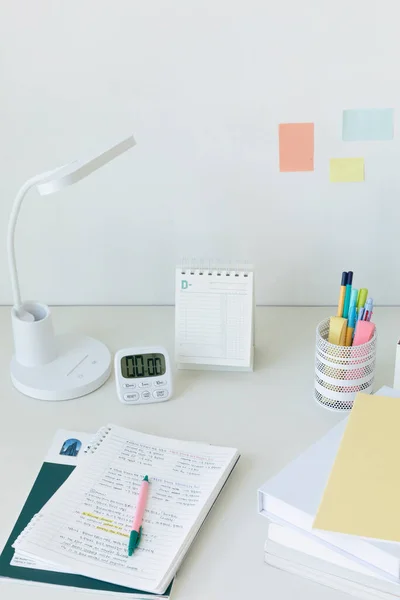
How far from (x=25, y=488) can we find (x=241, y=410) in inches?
13.4

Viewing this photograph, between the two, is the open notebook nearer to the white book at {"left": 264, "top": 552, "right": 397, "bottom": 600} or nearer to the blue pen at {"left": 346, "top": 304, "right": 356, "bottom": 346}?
the white book at {"left": 264, "top": 552, "right": 397, "bottom": 600}

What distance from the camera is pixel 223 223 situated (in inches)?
55.2

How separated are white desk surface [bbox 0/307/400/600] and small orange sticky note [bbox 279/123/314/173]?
0.28 metres

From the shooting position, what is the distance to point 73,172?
106 centimetres

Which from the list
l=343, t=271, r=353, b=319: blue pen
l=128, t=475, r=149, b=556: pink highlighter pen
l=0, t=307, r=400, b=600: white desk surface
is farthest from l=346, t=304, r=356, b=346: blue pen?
l=128, t=475, r=149, b=556: pink highlighter pen

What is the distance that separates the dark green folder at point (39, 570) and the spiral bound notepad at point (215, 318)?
12.3 inches

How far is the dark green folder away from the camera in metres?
0.86

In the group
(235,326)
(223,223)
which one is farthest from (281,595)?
(223,223)

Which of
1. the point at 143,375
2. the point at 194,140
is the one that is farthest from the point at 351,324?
the point at 194,140

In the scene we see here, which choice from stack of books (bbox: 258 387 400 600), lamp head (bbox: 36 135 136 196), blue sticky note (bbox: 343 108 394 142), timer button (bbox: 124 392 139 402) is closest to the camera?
stack of books (bbox: 258 387 400 600)

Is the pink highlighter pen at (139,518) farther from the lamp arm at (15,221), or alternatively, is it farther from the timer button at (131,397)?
the lamp arm at (15,221)

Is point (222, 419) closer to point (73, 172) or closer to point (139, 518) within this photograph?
point (139, 518)

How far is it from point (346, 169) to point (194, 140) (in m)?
0.27

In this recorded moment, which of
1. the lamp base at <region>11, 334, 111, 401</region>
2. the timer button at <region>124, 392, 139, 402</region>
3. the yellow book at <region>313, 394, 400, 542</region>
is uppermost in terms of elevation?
the yellow book at <region>313, 394, 400, 542</region>
